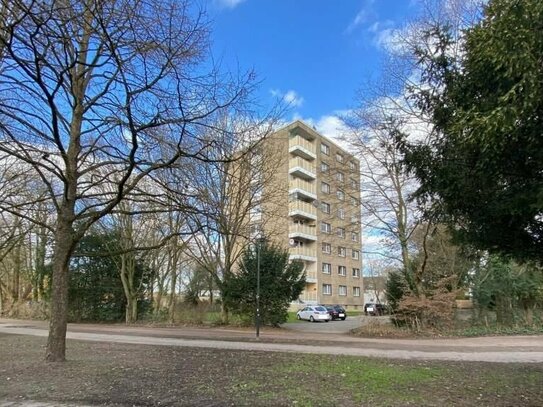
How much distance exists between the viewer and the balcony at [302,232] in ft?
192

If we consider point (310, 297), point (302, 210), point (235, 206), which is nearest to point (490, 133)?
point (235, 206)

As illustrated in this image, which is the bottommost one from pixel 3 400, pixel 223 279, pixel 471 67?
pixel 3 400

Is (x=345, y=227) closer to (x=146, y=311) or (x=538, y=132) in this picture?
(x=146, y=311)

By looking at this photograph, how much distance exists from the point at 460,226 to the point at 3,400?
26.9ft

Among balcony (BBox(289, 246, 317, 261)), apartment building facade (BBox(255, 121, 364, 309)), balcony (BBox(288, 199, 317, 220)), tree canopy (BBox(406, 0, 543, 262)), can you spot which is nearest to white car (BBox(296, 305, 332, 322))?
apartment building facade (BBox(255, 121, 364, 309))

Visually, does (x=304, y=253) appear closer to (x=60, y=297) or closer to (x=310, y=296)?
(x=310, y=296)

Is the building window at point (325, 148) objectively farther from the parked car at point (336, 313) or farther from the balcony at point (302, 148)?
the parked car at point (336, 313)

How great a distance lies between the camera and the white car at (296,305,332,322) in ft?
148

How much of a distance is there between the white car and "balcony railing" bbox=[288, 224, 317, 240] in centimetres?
1274

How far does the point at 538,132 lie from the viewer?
20.0 ft


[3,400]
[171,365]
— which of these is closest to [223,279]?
[171,365]

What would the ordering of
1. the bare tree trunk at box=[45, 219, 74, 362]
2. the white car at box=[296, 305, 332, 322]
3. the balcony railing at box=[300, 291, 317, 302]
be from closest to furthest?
the bare tree trunk at box=[45, 219, 74, 362]
the white car at box=[296, 305, 332, 322]
the balcony railing at box=[300, 291, 317, 302]

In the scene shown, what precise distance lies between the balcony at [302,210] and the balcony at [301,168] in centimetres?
368

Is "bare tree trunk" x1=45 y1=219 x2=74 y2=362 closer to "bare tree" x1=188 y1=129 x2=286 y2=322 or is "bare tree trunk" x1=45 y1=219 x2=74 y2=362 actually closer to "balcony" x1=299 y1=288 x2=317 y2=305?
"bare tree" x1=188 y1=129 x2=286 y2=322
